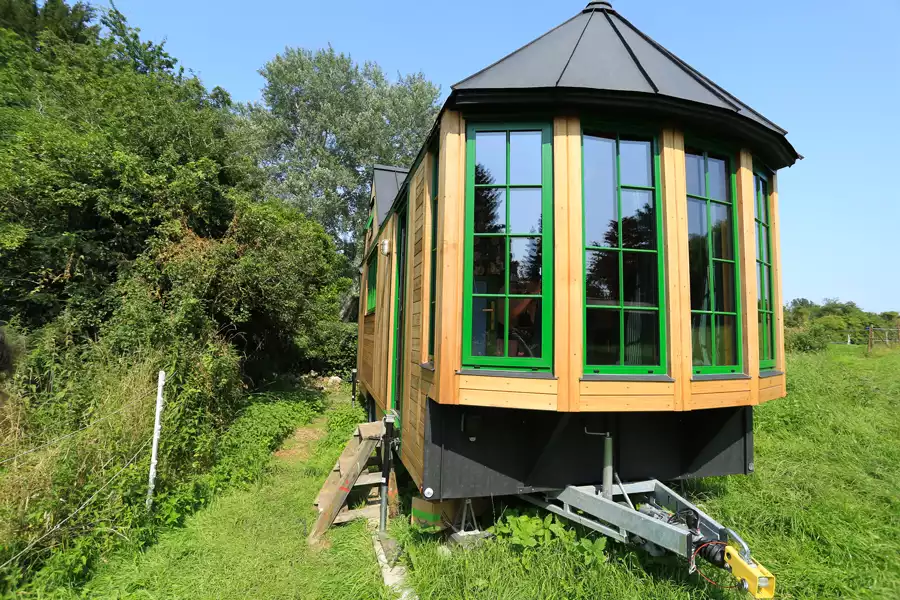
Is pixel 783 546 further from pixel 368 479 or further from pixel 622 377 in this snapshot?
pixel 368 479

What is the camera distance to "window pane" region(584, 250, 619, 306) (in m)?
2.92

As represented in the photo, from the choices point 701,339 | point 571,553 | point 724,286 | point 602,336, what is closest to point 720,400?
point 701,339

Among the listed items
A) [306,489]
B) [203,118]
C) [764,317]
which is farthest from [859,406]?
[203,118]

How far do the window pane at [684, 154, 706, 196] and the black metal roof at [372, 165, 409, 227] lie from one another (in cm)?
664

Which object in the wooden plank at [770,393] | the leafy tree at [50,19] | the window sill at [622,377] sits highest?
the leafy tree at [50,19]

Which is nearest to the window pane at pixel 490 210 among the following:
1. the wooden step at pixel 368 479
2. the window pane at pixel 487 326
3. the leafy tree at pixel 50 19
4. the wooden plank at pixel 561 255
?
the wooden plank at pixel 561 255

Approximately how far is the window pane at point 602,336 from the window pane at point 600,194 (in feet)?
1.59

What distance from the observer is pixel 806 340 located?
1539 cm

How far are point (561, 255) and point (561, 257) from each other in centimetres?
1

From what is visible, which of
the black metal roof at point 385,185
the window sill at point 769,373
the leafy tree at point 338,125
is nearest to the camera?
the window sill at point 769,373

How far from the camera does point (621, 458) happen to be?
3.26m

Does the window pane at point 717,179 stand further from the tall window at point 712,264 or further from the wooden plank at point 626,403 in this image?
the wooden plank at point 626,403

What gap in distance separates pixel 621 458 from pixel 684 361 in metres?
0.92

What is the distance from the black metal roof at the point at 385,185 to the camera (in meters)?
9.28
